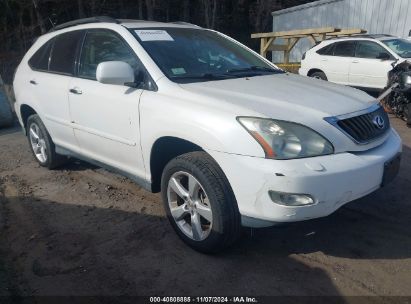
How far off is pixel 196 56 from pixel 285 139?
Answer: 143 cm

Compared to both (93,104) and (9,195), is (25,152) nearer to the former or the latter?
(9,195)

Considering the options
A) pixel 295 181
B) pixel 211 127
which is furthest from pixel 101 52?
pixel 295 181

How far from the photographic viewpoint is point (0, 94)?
7.94 metres

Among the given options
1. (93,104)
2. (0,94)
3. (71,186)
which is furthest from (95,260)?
(0,94)

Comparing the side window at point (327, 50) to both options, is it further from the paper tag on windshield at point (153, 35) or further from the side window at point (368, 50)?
the paper tag on windshield at point (153, 35)

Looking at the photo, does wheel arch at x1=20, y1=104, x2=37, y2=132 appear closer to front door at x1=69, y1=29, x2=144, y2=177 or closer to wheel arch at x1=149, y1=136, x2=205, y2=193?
front door at x1=69, y1=29, x2=144, y2=177

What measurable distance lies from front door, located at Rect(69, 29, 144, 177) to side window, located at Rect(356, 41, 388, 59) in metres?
7.61

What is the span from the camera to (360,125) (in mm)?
2938

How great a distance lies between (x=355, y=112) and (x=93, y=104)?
2259 mm

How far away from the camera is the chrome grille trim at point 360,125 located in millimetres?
2809

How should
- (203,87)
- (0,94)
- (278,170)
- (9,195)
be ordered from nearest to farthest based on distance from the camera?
(278,170) < (203,87) < (9,195) < (0,94)

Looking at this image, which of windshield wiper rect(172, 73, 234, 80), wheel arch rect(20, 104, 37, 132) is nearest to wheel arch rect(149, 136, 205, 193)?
windshield wiper rect(172, 73, 234, 80)

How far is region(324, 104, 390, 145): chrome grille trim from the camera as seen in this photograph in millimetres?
2809

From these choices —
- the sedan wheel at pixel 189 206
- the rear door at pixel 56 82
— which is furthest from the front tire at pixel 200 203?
the rear door at pixel 56 82
